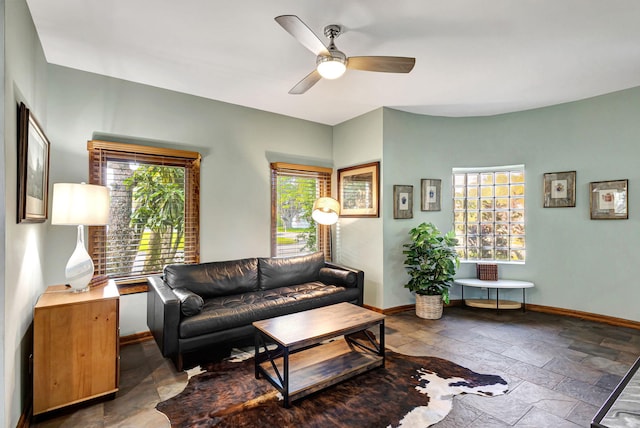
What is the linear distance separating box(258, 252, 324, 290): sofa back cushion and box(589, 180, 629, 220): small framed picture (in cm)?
364

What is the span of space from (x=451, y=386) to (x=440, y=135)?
3.58 metres

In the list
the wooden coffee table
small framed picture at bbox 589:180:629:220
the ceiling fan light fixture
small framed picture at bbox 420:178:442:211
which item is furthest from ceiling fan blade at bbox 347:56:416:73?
small framed picture at bbox 589:180:629:220

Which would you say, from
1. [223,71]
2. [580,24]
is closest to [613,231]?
[580,24]

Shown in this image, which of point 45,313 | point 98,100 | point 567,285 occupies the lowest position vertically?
point 567,285

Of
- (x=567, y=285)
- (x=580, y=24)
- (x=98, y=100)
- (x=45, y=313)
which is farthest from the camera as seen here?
(x=567, y=285)

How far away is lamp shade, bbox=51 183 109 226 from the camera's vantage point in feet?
7.46

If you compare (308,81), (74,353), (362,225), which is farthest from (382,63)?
(74,353)

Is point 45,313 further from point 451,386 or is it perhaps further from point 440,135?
point 440,135

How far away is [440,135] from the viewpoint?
4.84 metres

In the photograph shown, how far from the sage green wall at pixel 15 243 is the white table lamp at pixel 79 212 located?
23 centimetres

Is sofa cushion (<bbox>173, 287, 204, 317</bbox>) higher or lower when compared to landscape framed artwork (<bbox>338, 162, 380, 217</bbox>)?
lower

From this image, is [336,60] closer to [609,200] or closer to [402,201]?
[402,201]

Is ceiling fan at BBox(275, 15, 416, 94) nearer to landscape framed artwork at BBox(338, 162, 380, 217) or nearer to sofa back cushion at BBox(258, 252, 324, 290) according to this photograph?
landscape framed artwork at BBox(338, 162, 380, 217)

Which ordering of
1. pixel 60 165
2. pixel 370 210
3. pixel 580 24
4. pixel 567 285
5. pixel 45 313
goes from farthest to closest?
pixel 370 210 < pixel 567 285 < pixel 60 165 < pixel 580 24 < pixel 45 313
